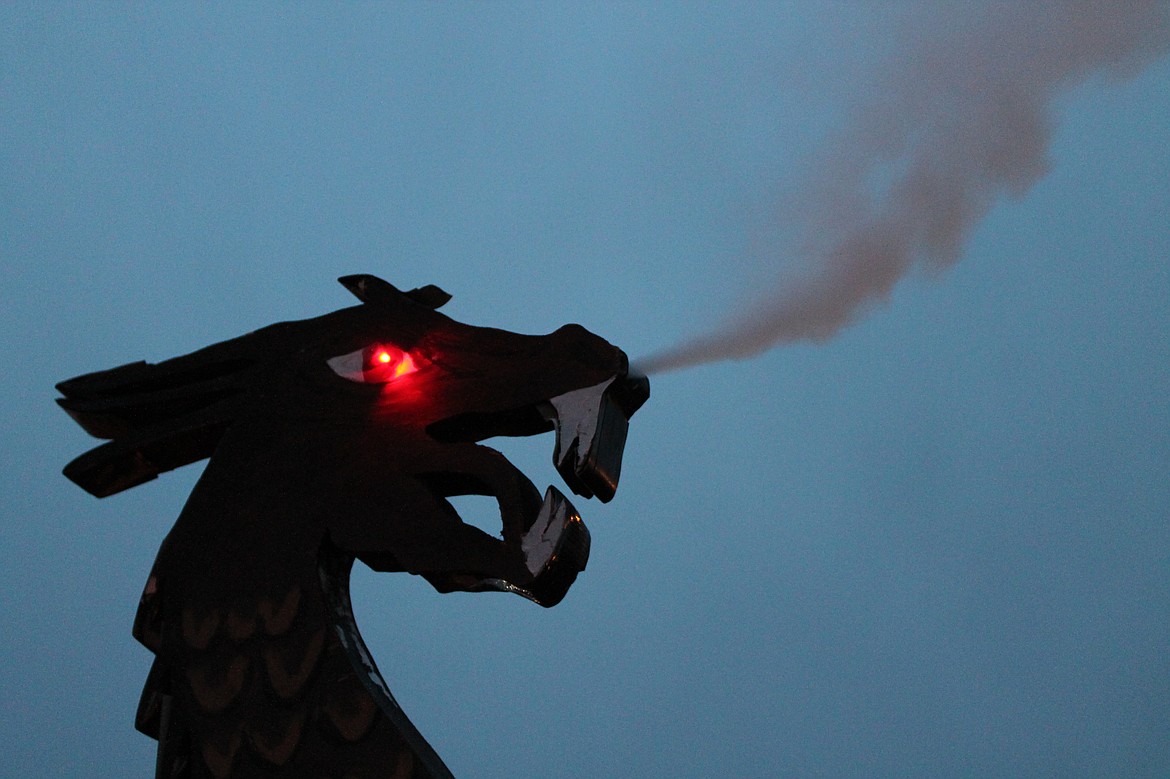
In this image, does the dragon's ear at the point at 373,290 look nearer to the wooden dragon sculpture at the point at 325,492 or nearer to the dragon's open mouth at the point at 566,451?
the wooden dragon sculpture at the point at 325,492

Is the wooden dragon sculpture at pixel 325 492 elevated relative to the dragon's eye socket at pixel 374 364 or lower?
lower

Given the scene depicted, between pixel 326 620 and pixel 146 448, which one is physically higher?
pixel 146 448

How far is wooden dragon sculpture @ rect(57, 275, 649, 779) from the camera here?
219 centimetres

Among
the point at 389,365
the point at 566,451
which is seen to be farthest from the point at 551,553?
the point at 389,365

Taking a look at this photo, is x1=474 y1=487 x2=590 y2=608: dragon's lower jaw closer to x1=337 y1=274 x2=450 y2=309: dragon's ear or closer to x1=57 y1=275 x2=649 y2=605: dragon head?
x1=57 y1=275 x2=649 y2=605: dragon head

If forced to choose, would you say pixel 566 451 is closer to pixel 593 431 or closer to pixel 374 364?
pixel 593 431

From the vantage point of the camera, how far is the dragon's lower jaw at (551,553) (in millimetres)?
2191

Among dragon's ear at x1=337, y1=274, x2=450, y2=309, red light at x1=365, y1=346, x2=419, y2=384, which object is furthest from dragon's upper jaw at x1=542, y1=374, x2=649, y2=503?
dragon's ear at x1=337, y1=274, x2=450, y2=309

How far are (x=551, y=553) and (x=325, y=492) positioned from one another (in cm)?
51

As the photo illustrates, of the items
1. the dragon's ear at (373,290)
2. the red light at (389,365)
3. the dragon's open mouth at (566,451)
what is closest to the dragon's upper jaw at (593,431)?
the dragon's open mouth at (566,451)

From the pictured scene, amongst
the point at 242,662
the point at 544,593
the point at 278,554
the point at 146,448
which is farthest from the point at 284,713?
the point at 146,448

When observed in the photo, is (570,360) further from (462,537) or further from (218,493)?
(218,493)

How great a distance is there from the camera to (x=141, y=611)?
7.92ft

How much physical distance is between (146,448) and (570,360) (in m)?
0.99
